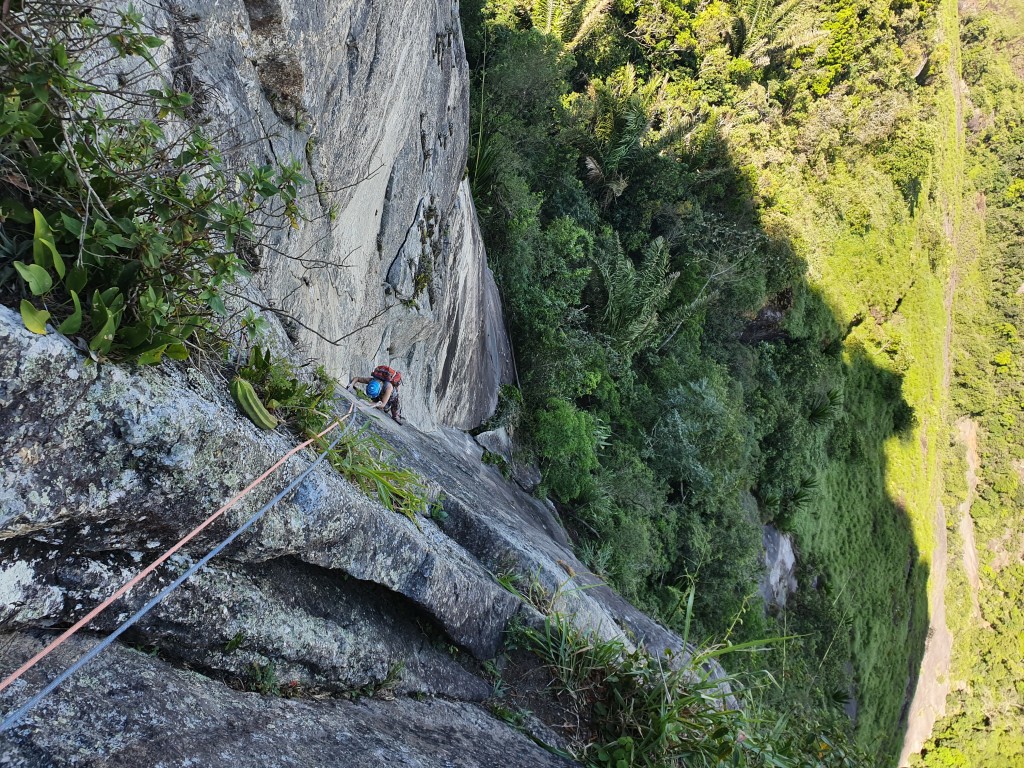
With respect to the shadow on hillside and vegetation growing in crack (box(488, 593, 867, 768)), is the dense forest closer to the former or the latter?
the shadow on hillside

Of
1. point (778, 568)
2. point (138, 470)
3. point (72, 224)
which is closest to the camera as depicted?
point (72, 224)

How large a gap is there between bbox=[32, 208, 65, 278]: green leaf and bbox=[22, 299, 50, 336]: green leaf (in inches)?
5.6

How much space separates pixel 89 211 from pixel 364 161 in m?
4.22

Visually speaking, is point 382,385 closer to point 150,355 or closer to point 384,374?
point 384,374

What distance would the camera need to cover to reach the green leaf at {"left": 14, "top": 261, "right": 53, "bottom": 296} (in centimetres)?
165

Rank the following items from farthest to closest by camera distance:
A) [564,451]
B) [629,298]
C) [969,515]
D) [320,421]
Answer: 1. [969,515]
2. [629,298]
3. [564,451]
4. [320,421]

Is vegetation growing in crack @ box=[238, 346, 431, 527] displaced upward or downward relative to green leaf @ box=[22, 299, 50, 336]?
downward

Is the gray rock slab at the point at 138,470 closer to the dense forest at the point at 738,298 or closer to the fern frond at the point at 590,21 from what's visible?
the dense forest at the point at 738,298

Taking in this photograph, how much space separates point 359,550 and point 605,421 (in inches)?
405

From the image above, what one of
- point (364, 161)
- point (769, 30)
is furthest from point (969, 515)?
point (364, 161)

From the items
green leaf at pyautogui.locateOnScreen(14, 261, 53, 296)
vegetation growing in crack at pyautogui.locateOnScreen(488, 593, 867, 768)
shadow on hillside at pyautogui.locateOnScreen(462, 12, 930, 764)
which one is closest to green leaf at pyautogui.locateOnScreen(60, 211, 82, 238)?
green leaf at pyautogui.locateOnScreen(14, 261, 53, 296)

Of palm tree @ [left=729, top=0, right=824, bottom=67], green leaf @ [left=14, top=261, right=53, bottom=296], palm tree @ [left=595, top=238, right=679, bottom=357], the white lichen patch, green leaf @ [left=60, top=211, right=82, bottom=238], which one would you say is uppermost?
palm tree @ [left=729, top=0, right=824, bottom=67]

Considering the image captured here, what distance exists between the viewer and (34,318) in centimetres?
169

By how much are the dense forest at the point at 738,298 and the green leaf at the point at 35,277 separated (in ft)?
17.3
